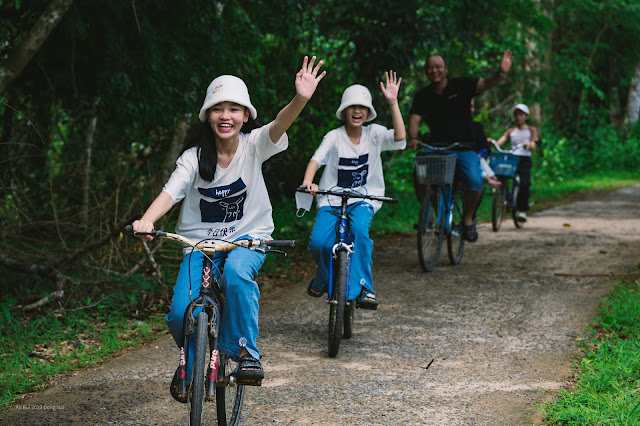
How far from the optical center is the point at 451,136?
28.8 feet

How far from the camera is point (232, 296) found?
3846mm

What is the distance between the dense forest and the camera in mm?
7297

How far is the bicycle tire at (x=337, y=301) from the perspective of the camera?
17.9ft

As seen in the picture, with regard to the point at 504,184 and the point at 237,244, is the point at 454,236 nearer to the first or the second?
the point at 504,184

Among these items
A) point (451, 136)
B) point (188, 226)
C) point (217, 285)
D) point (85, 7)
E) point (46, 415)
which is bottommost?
point (46, 415)

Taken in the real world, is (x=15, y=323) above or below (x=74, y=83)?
below

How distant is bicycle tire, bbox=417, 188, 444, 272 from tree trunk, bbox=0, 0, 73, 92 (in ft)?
14.1

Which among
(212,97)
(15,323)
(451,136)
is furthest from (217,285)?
(451,136)

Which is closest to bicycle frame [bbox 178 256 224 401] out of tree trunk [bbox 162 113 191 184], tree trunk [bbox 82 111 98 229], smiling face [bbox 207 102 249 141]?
smiling face [bbox 207 102 249 141]

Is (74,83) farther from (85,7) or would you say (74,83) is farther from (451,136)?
(451,136)

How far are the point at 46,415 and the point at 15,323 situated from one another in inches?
85.5

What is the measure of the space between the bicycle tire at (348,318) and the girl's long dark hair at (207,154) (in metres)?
2.17

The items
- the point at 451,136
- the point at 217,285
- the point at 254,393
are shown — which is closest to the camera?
the point at 217,285

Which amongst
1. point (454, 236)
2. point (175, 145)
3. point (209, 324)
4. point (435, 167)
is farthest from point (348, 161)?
point (175, 145)
